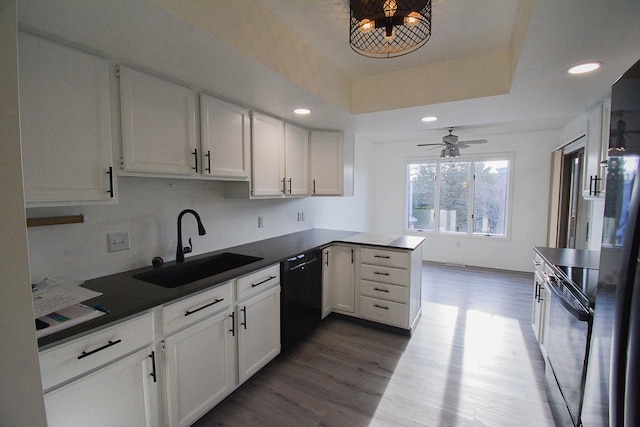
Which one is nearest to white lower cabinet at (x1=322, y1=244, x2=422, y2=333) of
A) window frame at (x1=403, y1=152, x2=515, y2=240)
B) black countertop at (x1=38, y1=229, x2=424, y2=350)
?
black countertop at (x1=38, y1=229, x2=424, y2=350)

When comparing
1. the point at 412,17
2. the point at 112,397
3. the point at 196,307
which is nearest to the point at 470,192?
the point at 412,17

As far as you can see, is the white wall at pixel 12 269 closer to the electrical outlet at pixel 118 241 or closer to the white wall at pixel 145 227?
the white wall at pixel 145 227

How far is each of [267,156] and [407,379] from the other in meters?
2.26

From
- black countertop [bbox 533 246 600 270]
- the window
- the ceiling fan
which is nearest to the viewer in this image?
black countertop [bbox 533 246 600 270]

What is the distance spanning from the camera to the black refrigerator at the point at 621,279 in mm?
675

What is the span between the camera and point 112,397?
1.28 metres

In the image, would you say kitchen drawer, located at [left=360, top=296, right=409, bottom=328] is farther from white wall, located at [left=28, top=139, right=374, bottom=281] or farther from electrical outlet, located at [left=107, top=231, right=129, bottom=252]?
electrical outlet, located at [left=107, top=231, right=129, bottom=252]

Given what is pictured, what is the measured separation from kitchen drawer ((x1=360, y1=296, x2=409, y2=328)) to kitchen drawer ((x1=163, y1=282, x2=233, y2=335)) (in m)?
1.64

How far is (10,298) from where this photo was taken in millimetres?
675

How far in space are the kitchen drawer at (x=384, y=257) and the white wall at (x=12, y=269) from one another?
258cm

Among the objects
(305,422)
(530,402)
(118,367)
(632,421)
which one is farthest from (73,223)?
(530,402)

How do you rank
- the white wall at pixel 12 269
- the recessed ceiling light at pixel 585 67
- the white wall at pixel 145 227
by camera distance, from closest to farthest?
the white wall at pixel 12 269
the white wall at pixel 145 227
the recessed ceiling light at pixel 585 67

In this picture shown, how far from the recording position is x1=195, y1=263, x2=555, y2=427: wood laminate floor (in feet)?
6.09

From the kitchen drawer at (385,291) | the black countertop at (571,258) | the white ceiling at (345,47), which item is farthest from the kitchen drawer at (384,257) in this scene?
the white ceiling at (345,47)
